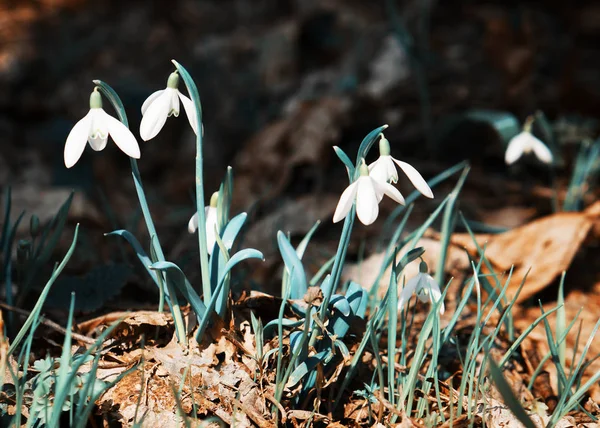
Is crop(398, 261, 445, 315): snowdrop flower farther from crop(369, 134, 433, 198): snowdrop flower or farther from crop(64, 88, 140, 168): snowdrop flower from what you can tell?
crop(64, 88, 140, 168): snowdrop flower

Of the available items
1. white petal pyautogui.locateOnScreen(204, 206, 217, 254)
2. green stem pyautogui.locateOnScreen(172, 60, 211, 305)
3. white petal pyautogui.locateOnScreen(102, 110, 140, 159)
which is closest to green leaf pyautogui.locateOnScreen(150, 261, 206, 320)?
green stem pyautogui.locateOnScreen(172, 60, 211, 305)

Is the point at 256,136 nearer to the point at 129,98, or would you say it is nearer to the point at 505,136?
the point at 129,98

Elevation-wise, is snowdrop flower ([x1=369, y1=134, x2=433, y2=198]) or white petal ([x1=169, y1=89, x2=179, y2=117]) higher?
white petal ([x1=169, y1=89, x2=179, y2=117])

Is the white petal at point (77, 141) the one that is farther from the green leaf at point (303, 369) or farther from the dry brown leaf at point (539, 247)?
the dry brown leaf at point (539, 247)

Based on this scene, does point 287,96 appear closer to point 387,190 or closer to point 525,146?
point 525,146

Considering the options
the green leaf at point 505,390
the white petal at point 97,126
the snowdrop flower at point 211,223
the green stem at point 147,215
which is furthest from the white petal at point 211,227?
the green leaf at point 505,390

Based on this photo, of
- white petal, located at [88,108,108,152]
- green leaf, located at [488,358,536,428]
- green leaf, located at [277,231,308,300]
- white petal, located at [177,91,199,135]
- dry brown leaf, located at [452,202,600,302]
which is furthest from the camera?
dry brown leaf, located at [452,202,600,302]

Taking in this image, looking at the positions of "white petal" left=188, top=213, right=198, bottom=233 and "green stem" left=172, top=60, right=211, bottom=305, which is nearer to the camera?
"green stem" left=172, top=60, right=211, bottom=305
